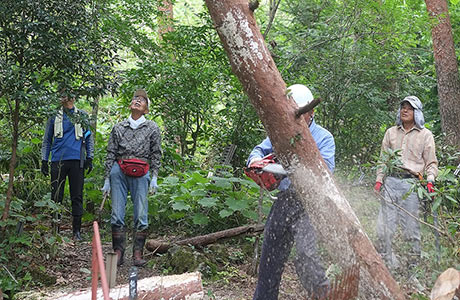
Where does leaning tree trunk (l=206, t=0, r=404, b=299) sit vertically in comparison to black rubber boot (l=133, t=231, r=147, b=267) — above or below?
above

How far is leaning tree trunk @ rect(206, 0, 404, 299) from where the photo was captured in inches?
148

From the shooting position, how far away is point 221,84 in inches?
327

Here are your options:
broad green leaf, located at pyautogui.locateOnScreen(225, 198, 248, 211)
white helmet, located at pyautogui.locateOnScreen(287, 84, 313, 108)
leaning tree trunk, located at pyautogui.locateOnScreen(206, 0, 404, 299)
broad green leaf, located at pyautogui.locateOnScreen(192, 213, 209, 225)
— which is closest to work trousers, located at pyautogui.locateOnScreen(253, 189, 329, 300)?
leaning tree trunk, located at pyautogui.locateOnScreen(206, 0, 404, 299)

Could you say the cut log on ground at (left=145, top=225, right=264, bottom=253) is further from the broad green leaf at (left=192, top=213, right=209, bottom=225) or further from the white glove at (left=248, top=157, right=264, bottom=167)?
the white glove at (left=248, top=157, right=264, bottom=167)

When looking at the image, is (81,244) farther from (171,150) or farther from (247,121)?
(247,121)

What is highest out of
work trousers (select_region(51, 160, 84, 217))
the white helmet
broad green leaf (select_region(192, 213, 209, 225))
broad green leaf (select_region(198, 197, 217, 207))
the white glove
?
the white helmet

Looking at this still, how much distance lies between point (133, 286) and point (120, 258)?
2.88 meters

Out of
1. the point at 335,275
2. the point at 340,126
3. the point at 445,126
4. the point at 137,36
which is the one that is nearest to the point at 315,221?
the point at 335,275

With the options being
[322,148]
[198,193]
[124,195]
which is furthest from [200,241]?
[322,148]

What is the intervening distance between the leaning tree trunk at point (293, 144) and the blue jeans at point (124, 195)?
2.51 meters

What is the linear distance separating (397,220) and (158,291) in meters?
3.08

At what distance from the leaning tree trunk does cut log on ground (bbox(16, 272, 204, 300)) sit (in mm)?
1310

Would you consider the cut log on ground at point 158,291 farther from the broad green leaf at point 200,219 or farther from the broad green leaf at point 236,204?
the broad green leaf at point 200,219

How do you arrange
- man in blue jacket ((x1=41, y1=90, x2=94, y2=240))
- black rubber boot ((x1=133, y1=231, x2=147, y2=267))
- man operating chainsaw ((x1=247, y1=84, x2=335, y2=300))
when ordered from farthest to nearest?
man in blue jacket ((x1=41, y1=90, x2=94, y2=240)) < black rubber boot ((x1=133, y1=231, x2=147, y2=267)) < man operating chainsaw ((x1=247, y1=84, x2=335, y2=300))
